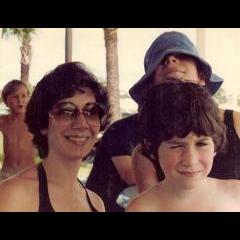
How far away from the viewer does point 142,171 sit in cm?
307

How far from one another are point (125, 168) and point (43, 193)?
0.57 metres

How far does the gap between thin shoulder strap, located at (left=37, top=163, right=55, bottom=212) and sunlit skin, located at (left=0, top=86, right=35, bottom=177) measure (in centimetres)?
10

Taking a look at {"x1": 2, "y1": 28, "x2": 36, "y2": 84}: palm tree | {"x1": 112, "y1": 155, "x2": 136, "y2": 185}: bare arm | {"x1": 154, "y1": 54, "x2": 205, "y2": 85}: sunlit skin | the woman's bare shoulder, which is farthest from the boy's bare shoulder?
{"x1": 2, "y1": 28, "x2": 36, "y2": 84}: palm tree

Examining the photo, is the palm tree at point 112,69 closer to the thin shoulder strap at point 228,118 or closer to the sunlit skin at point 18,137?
the sunlit skin at point 18,137

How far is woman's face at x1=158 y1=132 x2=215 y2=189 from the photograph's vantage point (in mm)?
2969

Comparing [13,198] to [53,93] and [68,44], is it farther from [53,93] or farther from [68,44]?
[68,44]

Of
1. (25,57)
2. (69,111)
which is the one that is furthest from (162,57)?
(25,57)

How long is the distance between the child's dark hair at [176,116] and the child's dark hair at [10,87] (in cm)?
85

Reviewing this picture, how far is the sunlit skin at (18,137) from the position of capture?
3.03m

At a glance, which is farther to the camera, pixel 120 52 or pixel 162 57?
pixel 120 52
